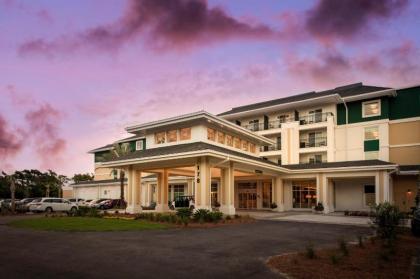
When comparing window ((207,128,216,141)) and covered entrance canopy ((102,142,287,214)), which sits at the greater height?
window ((207,128,216,141))

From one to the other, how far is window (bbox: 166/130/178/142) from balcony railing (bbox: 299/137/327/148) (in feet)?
70.3

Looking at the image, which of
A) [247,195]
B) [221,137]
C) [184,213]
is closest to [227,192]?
[221,137]

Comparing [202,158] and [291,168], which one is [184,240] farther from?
[291,168]

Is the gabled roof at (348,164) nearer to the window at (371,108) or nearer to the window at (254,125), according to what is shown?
the window at (371,108)

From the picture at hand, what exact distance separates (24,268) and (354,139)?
39.5m

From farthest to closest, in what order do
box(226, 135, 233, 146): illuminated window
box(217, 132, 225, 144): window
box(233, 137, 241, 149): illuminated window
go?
box(233, 137, 241, 149): illuminated window → box(226, 135, 233, 146): illuminated window → box(217, 132, 225, 144): window

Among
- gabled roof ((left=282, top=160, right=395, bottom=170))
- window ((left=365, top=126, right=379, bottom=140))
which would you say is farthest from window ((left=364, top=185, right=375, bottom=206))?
window ((left=365, top=126, right=379, bottom=140))

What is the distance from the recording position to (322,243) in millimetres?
14234

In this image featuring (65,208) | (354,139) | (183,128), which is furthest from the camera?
(354,139)

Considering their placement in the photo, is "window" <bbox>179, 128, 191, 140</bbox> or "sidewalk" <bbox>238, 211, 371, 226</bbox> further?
"window" <bbox>179, 128, 191, 140</bbox>

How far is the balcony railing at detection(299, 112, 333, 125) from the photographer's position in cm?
4341

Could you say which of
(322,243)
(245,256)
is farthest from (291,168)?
(245,256)

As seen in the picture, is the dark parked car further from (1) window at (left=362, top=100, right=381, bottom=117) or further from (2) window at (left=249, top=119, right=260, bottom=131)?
(1) window at (left=362, top=100, right=381, bottom=117)

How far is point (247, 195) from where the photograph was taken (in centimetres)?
4181
